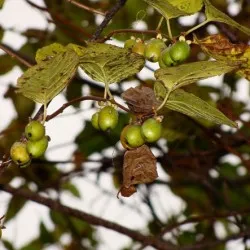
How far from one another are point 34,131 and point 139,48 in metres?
0.27

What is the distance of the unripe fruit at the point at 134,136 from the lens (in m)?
1.18

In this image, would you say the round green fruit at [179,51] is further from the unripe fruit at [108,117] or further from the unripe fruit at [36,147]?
the unripe fruit at [36,147]

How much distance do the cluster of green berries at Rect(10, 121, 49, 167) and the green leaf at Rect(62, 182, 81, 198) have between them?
2180 millimetres

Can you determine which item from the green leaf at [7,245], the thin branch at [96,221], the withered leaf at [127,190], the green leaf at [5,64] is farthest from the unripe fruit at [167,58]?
the green leaf at [7,245]

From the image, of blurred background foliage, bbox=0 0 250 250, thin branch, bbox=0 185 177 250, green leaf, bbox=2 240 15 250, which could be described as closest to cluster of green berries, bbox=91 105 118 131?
thin branch, bbox=0 185 177 250

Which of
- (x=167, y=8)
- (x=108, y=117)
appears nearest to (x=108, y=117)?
(x=108, y=117)

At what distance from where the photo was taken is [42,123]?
1.16 meters

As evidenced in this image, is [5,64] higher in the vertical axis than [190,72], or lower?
lower

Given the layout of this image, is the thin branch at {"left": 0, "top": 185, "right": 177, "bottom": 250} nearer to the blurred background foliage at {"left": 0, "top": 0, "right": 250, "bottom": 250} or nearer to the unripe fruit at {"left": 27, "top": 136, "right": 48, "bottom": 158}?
the blurred background foliage at {"left": 0, "top": 0, "right": 250, "bottom": 250}

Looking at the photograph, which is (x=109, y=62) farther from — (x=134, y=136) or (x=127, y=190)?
(x=127, y=190)

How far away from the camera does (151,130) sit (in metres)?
1.16

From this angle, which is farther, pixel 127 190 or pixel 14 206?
pixel 14 206

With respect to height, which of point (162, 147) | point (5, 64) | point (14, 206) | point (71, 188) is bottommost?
point (71, 188)

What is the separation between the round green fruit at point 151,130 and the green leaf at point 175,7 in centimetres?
23
